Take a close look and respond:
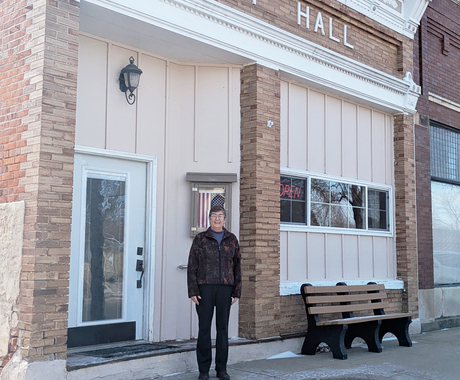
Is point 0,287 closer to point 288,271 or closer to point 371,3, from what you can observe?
point 288,271

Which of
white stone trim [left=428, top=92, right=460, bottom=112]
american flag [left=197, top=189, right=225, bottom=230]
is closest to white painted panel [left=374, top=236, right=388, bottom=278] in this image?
white stone trim [left=428, top=92, right=460, bottom=112]

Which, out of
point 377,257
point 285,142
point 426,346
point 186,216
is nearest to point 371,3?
point 285,142

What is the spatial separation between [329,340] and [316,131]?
3.21 m

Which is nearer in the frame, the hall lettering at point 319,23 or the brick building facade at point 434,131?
the hall lettering at point 319,23

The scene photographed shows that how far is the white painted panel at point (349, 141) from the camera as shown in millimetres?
9641

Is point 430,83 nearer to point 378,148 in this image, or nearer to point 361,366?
point 378,148

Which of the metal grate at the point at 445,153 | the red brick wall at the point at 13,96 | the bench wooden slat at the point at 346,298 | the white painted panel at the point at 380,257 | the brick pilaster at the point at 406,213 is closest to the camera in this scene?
the red brick wall at the point at 13,96

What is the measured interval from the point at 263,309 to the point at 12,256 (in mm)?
3392

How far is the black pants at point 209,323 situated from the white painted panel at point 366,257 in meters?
4.12

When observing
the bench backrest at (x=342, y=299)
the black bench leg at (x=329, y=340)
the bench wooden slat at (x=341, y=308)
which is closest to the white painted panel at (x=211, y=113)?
the bench backrest at (x=342, y=299)

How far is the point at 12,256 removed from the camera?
5754mm

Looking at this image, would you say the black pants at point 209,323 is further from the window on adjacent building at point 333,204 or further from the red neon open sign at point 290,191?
the red neon open sign at point 290,191

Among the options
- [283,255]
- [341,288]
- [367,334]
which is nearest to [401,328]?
[367,334]

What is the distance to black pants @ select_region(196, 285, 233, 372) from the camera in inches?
244
